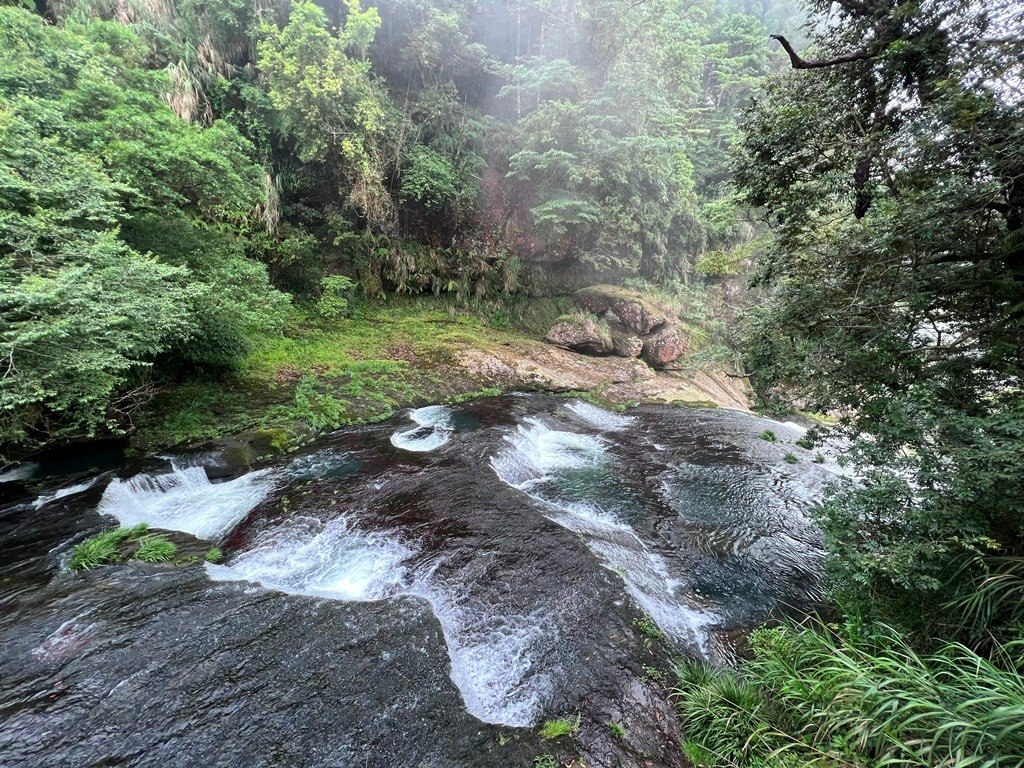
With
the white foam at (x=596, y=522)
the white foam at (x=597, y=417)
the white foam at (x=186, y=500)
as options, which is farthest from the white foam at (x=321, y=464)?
the white foam at (x=597, y=417)

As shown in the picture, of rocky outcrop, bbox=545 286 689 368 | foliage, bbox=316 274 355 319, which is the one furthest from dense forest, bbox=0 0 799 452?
rocky outcrop, bbox=545 286 689 368

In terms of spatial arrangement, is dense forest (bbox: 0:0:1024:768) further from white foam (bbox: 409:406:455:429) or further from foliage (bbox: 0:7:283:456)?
white foam (bbox: 409:406:455:429)

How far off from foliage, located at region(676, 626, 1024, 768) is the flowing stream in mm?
466

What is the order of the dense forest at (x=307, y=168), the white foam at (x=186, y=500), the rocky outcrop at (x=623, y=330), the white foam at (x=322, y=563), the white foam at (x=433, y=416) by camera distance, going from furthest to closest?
the rocky outcrop at (x=623, y=330) → the white foam at (x=433, y=416) → the white foam at (x=186, y=500) → the dense forest at (x=307, y=168) → the white foam at (x=322, y=563)

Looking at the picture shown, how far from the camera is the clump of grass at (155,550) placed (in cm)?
533

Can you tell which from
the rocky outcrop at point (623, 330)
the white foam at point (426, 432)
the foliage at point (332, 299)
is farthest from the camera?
the rocky outcrop at point (623, 330)

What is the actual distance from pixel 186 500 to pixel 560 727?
6886 millimetres

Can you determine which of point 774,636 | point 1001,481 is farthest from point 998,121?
point 774,636

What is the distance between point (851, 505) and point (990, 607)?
112 centimetres

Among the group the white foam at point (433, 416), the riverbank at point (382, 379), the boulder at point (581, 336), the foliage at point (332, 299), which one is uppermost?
the foliage at point (332, 299)

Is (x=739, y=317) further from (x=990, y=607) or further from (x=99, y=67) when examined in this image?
(x=99, y=67)

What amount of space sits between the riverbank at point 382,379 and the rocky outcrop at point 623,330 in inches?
26.5

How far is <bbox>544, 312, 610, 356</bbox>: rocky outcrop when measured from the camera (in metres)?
17.6

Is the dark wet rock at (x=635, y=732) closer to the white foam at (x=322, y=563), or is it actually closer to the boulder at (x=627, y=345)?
the white foam at (x=322, y=563)
